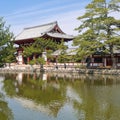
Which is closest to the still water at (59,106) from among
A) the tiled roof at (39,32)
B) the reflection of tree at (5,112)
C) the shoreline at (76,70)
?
the reflection of tree at (5,112)

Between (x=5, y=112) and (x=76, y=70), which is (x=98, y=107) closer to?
(x=5, y=112)

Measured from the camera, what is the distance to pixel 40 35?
65.2 meters

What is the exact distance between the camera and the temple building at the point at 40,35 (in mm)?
64188

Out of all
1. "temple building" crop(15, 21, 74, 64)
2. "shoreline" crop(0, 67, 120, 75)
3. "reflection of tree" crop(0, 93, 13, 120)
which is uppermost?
"temple building" crop(15, 21, 74, 64)

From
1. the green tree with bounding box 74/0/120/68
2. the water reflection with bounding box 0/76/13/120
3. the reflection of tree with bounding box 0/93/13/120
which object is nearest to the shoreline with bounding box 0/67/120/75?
the green tree with bounding box 74/0/120/68

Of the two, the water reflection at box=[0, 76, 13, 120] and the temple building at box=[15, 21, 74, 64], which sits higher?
the temple building at box=[15, 21, 74, 64]

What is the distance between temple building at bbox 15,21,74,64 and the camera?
6419 centimetres

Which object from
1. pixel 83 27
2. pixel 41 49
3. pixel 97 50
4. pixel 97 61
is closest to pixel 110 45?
pixel 97 50

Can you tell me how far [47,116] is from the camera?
15.8 meters

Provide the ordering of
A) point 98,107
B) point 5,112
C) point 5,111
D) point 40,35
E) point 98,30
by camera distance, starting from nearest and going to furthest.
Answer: point 5,112 → point 5,111 → point 98,107 → point 98,30 → point 40,35

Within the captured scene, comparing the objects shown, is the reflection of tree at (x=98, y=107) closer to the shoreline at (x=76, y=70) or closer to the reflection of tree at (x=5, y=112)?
the reflection of tree at (x=5, y=112)

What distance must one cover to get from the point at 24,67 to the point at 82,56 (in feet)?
60.4

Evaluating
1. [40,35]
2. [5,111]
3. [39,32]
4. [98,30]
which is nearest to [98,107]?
[5,111]

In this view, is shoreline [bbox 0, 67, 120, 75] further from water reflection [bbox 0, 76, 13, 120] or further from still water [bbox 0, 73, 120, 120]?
water reflection [bbox 0, 76, 13, 120]
